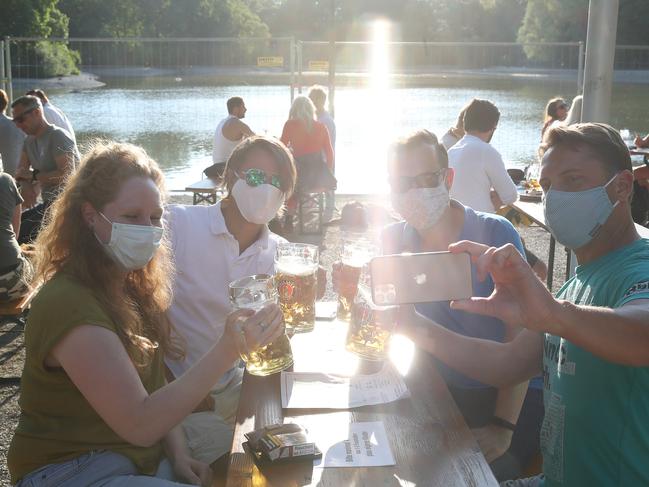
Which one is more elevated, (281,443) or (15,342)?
(281,443)

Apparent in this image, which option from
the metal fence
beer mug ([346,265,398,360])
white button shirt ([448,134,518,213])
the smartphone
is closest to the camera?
the smartphone

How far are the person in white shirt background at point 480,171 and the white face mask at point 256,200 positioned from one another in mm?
3203

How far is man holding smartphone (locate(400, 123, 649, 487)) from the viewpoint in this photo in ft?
5.02

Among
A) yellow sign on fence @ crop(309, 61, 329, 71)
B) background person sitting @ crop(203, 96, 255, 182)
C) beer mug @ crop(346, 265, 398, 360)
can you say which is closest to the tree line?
yellow sign on fence @ crop(309, 61, 329, 71)

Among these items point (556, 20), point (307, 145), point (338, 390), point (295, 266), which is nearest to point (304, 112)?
point (307, 145)

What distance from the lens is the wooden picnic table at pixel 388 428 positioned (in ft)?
5.55

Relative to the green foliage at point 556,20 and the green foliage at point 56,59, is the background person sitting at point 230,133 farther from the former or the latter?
the green foliage at point 556,20

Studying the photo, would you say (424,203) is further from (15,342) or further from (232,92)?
(232,92)

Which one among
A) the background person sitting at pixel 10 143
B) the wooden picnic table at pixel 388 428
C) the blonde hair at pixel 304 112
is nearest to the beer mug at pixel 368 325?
the wooden picnic table at pixel 388 428

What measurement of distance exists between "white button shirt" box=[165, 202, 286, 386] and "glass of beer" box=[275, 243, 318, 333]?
1.53 ft

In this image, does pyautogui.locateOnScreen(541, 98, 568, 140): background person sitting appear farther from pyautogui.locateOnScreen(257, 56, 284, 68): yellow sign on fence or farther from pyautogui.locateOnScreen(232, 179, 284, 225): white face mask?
pyautogui.locateOnScreen(232, 179, 284, 225): white face mask

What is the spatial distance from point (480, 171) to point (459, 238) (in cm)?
322

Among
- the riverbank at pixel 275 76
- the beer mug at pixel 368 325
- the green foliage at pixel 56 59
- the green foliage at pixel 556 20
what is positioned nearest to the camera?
the beer mug at pixel 368 325

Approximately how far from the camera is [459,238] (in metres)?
2.77
